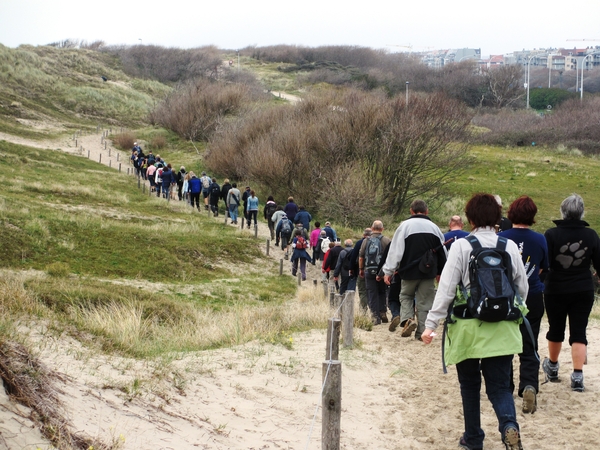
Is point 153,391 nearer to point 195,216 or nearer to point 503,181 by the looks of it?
point 195,216

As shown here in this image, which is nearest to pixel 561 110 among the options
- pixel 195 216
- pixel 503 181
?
pixel 503 181

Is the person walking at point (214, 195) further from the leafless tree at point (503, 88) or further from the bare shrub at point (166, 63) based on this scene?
the bare shrub at point (166, 63)

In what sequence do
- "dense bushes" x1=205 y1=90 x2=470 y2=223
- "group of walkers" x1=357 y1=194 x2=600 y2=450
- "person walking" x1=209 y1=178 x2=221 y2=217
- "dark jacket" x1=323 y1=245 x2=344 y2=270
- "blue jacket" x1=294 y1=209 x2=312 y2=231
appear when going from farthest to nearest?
1. "dense bushes" x1=205 y1=90 x2=470 y2=223
2. "person walking" x1=209 y1=178 x2=221 y2=217
3. "blue jacket" x1=294 y1=209 x2=312 y2=231
4. "dark jacket" x1=323 y1=245 x2=344 y2=270
5. "group of walkers" x1=357 y1=194 x2=600 y2=450

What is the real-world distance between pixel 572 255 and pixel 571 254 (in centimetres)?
1

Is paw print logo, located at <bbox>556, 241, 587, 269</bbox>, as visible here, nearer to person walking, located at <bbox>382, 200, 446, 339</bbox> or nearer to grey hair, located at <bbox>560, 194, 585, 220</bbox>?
grey hair, located at <bbox>560, 194, 585, 220</bbox>

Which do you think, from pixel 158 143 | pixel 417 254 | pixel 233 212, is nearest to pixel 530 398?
pixel 417 254

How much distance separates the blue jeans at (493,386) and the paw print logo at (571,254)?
1.89 meters

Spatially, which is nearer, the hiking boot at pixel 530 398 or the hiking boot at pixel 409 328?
the hiking boot at pixel 530 398

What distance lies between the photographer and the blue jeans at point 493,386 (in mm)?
5430

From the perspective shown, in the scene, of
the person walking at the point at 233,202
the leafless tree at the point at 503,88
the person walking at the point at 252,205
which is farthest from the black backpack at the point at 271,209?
the leafless tree at the point at 503,88

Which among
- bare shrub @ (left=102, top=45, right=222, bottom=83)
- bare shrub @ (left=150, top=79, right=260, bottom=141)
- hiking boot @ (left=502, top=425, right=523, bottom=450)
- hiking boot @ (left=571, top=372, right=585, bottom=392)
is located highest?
bare shrub @ (left=102, top=45, right=222, bottom=83)

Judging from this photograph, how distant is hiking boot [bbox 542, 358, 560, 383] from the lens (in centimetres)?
772

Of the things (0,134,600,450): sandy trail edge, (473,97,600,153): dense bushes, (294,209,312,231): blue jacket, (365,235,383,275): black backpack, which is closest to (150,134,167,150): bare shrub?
(473,97,600,153): dense bushes

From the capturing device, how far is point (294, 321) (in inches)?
460
